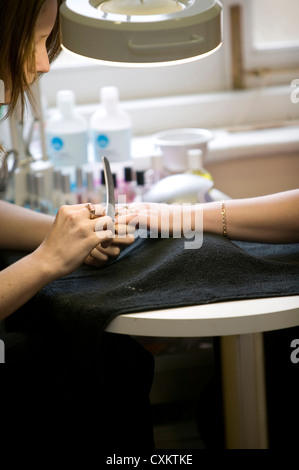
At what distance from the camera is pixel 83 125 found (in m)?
1.65

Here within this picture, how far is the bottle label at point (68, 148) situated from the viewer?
1.62 m

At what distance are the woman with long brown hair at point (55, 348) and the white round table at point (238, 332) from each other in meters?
0.11

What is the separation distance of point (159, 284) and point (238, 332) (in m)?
0.14

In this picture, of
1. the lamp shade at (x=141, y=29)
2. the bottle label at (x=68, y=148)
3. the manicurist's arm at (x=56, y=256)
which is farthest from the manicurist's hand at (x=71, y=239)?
the bottle label at (x=68, y=148)

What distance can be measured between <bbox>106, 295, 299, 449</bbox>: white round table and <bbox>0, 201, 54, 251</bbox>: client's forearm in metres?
0.31

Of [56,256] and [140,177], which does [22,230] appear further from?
[140,177]

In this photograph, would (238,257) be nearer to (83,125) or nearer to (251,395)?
(251,395)

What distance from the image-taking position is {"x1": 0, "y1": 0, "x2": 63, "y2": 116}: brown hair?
987mm

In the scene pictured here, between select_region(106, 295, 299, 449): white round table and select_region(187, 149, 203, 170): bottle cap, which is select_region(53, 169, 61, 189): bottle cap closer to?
select_region(187, 149, 203, 170): bottle cap

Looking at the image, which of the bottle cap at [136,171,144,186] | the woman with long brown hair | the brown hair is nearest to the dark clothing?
the woman with long brown hair

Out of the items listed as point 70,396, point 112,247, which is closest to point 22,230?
point 112,247

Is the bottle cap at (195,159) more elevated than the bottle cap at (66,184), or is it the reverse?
the bottle cap at (195,159)

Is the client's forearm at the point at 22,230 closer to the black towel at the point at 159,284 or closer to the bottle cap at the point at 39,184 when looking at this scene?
the black towel at the point at 159,284

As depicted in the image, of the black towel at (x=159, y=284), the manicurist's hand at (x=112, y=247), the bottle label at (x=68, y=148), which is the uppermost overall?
the bottle label at (x=68, y=148)
